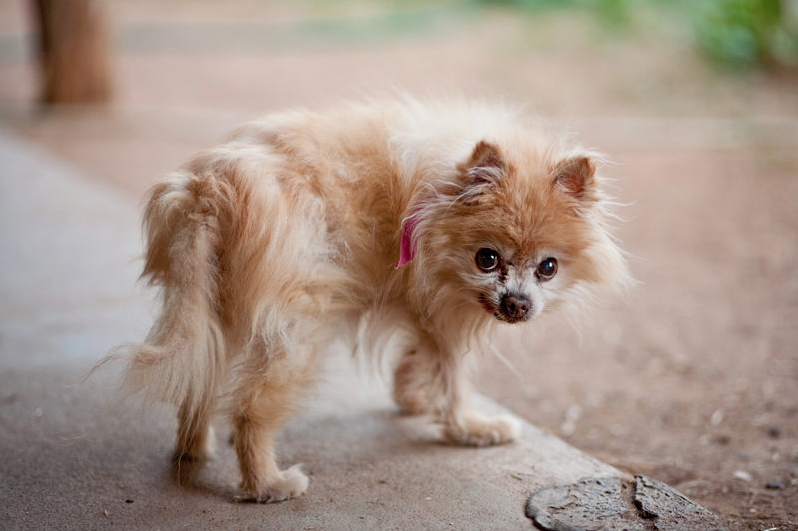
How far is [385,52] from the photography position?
40.2 feet

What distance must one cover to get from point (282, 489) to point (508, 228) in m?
1.16

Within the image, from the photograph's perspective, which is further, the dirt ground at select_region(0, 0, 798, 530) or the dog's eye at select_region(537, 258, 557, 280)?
the dirt ground at select_region(0, 0, 798, 530)

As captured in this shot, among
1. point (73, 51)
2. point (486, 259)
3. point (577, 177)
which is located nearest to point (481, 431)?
point (486, 259)

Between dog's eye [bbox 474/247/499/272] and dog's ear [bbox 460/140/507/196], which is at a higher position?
dog's ear [bbox 460/140/507/196]

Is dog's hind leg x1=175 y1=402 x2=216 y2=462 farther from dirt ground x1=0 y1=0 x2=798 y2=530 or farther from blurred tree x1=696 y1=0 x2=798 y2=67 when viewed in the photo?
blurred tree x1=696 y1=0 x2=798 y2=67

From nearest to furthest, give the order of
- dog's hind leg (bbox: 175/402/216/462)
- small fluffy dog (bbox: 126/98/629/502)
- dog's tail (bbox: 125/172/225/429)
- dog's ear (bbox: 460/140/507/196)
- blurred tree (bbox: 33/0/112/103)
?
1. dog's tail (bbox: 125/172/225/429)
2. small fluffy dog (bbox: 126/98/629/502)
3. dog's ear (bbox: 460/140/507/196)
4. dog's hind leg (bbox: 175/402/216/462)
5. blurred tree (bbox: 33/0/112/103)

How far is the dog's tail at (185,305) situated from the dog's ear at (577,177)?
3.74 feet

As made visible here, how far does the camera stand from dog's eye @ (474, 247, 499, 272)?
270 centimetres

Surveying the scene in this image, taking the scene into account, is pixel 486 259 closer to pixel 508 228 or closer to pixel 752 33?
pixel 508 228

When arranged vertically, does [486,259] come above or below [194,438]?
above

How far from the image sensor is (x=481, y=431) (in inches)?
123

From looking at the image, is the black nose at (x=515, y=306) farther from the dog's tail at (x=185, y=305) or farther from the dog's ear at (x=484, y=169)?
the dog's tail at (x=185, y=305)

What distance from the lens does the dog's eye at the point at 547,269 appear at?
274 cm

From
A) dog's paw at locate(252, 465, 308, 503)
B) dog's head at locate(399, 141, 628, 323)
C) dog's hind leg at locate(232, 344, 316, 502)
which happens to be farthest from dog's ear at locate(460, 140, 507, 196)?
dog's paw at locate(252, 465, 308, 503)
